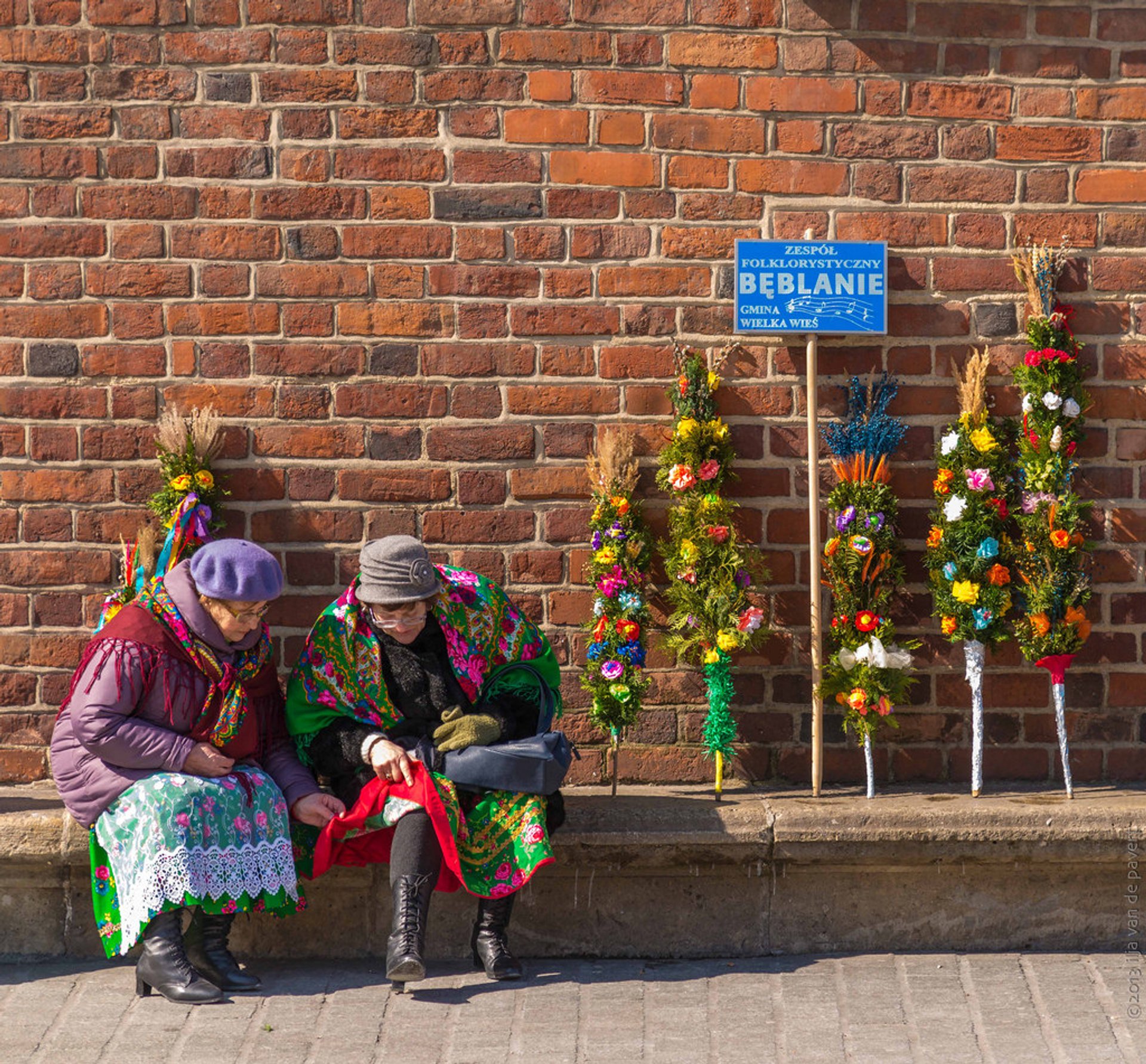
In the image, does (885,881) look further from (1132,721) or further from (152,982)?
(152,982)

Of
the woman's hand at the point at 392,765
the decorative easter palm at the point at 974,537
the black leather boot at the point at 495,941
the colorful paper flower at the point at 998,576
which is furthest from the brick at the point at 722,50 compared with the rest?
the black leather boot at the point at 495,941

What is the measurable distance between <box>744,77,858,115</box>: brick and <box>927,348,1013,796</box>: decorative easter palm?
90 cm

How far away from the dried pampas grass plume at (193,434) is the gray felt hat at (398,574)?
0.75m

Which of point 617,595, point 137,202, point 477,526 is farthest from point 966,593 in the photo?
point 137,202

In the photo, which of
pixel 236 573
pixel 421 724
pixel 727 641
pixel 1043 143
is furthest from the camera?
pixel 1043 143

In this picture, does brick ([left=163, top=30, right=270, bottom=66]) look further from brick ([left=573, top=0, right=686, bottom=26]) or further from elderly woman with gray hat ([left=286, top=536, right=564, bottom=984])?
elderly woman with gray hat ([left=286, top=536, right=564, bottom=984])

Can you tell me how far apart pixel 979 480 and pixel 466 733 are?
67.3 inches

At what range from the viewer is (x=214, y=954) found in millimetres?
4027

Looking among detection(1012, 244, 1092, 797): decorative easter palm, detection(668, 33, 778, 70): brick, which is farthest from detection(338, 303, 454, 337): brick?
detection(1012, 244, 1092, 797): decorative easter palm

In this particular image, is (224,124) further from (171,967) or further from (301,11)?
(171,967)

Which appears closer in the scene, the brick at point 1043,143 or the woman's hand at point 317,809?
the woman's hand at point 317,809

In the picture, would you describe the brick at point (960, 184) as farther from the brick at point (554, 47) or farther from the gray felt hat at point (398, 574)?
the gray felt hat at point (398, 574)

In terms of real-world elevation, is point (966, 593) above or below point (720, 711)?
above

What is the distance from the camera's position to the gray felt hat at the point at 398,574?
409 centimetres
